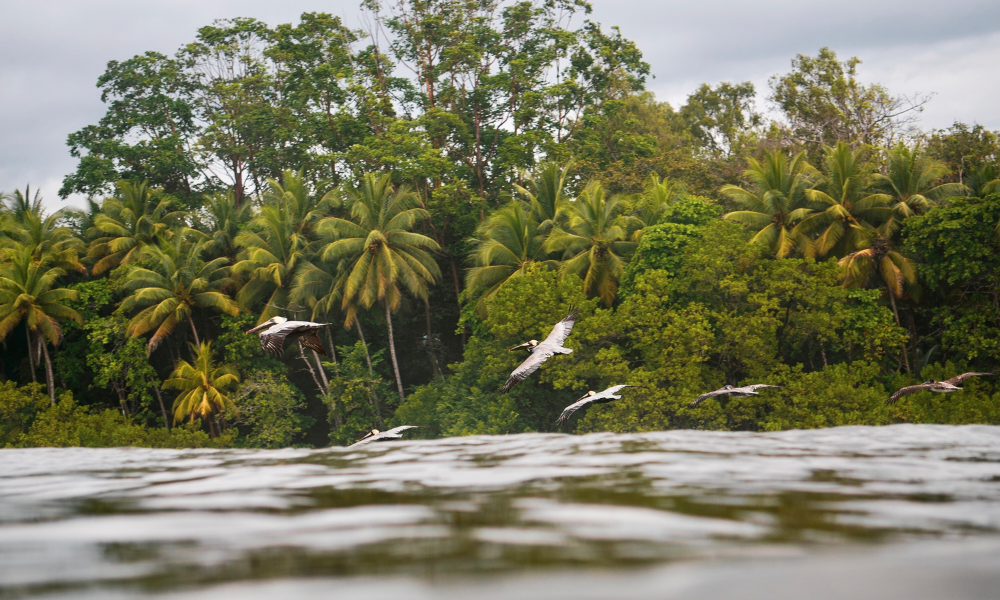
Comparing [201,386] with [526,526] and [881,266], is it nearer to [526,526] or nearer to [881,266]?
[881,266]

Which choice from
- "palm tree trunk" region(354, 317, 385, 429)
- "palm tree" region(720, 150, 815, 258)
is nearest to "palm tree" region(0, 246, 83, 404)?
"palm tree trunk" region(354, 317, 385, 429)

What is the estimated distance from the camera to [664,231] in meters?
24.7

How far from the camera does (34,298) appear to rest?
28156 mm

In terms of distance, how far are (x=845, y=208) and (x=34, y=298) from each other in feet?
89.3

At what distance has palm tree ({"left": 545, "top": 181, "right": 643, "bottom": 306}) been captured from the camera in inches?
1025

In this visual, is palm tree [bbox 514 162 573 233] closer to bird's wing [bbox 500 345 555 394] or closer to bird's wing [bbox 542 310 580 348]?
bird's wing [bbox 542 310 580 348]

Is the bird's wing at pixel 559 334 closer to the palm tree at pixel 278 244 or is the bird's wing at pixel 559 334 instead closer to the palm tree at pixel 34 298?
the palm tree at pixel 278 244

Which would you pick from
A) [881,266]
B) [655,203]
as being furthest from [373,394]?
[881,266]

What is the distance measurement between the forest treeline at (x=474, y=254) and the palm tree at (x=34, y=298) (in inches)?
4.5

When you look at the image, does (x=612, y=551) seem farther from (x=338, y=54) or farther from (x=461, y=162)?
(x=338, y=54)

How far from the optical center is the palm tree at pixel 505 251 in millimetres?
27094

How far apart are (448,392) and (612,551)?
85.8ft

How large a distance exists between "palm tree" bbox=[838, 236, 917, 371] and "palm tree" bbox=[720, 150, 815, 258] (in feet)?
4.76

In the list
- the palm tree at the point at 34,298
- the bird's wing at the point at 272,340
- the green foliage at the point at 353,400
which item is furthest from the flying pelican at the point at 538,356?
the palm tree at the point at 34,298
